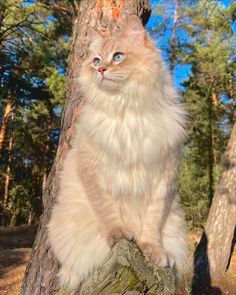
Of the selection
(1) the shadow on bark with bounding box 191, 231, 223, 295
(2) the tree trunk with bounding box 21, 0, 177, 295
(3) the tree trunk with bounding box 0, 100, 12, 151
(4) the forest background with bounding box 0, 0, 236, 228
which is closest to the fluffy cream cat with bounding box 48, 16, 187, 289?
(2) the tree trunk with bounding box 21, 0, 177, 295

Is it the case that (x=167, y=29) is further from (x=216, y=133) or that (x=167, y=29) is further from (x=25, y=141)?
(x=25, y=141)

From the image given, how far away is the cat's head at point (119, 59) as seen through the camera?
1.96 m

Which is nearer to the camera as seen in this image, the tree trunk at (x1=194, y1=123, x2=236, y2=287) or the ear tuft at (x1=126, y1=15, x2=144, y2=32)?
the ear tuft at (x1=126, y1=15, x2=144, y2=32)

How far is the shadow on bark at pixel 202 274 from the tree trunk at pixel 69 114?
196 inches

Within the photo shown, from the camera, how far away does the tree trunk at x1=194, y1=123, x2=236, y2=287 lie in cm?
687

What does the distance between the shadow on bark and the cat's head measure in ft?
18.2

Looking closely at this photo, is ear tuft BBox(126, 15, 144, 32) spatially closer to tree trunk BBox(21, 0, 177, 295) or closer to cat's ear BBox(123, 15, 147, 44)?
cat's ear BBox(123, 15, 147, 44)

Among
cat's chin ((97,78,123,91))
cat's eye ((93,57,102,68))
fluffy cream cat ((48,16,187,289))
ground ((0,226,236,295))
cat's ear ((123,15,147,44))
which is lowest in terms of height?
ground ((0,226,236,295))

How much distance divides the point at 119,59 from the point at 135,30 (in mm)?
208

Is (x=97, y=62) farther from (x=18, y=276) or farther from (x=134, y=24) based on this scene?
(x=18, y=276)

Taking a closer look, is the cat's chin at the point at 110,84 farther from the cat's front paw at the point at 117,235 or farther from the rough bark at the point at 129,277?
the rough bark at the point at 129,277

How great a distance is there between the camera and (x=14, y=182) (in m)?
22.1

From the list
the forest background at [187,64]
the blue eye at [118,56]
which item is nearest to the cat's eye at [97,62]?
the blue eye at [118,56]

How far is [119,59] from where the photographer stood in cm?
204
